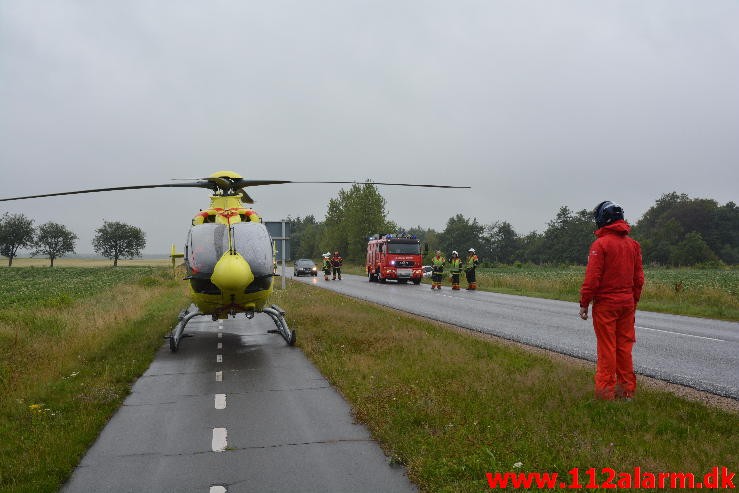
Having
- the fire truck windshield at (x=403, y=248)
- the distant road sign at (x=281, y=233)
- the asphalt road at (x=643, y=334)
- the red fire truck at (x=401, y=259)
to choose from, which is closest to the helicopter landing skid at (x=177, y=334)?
the asphalt road at (x=643, y=334)

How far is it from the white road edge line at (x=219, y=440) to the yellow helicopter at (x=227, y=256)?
12.1 ft

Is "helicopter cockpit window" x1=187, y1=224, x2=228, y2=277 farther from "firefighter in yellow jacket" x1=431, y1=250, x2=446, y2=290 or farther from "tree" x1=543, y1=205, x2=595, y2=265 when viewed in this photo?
"tree" x1=543, y1=205, x2=595, y2=265

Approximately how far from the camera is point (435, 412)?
5.55m

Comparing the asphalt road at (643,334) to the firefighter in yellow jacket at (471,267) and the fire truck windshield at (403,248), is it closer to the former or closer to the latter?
the firefighter in yellow jacket at (471,267)

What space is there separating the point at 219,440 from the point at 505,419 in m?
2.65

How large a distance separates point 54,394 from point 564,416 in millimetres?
5757

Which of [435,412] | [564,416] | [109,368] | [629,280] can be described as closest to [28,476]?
[435,412]

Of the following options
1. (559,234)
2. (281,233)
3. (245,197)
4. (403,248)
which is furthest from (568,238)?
(245,197)

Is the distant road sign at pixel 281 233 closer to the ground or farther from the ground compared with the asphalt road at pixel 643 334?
farther from the ground

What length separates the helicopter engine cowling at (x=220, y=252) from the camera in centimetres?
940

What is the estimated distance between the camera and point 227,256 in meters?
9.05

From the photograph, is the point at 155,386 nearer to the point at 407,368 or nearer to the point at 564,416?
the point at 407,368

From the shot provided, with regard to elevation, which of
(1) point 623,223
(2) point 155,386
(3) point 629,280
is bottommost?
(2) point 155,386

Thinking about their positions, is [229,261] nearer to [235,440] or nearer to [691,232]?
[235,440]
